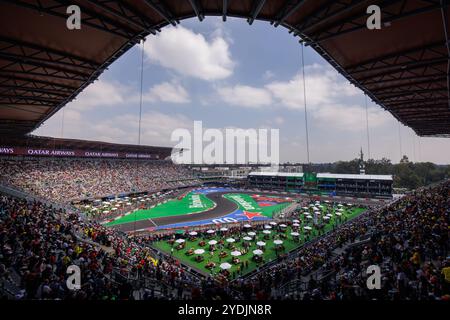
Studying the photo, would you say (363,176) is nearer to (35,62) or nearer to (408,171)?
(408,171)

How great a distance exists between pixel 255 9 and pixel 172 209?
39.8 metres

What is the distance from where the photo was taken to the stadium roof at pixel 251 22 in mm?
7426

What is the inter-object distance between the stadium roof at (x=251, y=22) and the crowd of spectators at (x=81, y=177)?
94.3ft

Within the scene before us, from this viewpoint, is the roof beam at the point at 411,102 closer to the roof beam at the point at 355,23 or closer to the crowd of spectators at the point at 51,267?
the roof beam at the point at 355,23

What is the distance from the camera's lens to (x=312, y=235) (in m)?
28.0

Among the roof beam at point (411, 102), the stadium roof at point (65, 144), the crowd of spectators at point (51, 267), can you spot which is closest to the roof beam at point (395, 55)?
the roof beam at point (411, 102)

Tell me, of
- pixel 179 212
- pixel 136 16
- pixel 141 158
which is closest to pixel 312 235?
pixel 179 212

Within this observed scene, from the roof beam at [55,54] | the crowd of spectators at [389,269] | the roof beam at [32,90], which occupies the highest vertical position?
the roof beam at [55,54]

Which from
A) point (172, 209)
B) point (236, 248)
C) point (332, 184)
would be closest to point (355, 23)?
point (236, 248)

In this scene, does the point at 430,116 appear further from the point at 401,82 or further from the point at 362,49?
the point at 362,49

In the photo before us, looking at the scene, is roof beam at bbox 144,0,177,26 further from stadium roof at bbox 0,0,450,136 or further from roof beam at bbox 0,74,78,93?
roof beam at bbox 0,74,78,93

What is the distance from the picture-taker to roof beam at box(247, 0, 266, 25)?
692 cm

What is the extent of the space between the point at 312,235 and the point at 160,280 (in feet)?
70.3

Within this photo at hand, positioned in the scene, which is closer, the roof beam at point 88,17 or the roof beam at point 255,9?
the roof beam at point 88,17
